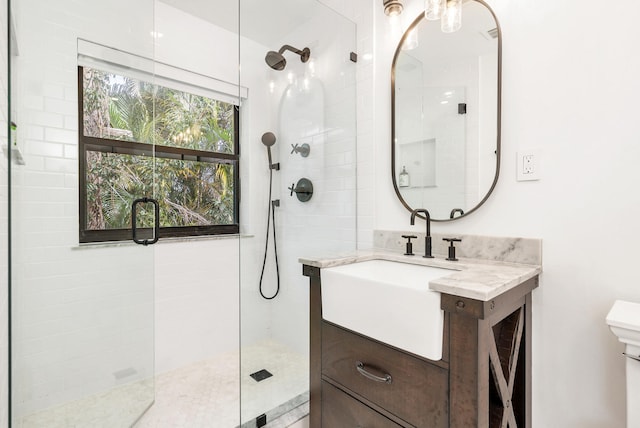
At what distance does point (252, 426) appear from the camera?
1.40 metres

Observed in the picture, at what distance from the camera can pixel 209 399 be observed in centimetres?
171

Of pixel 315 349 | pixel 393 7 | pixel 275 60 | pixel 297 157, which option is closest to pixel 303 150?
pixel 297 157

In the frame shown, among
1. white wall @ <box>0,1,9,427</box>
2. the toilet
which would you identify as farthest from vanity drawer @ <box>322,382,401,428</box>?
white wall @ <box>0,1,9,427</box>

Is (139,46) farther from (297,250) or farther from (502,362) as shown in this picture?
(502,362)

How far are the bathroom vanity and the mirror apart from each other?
1.18ft

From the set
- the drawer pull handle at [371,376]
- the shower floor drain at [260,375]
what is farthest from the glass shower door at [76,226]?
the drawer pull handle at [371,376]

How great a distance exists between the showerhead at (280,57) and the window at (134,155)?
0.69 metres

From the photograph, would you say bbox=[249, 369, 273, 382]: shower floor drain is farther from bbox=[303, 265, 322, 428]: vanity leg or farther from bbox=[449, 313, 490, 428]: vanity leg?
bbox=[449, 313, 490, 428]: vanity leg

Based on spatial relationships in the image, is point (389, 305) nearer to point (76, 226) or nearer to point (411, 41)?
point (411, 41)

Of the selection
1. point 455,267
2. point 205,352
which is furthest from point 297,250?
point 205,352

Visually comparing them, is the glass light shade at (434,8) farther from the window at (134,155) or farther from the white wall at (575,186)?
the window at (134,155)

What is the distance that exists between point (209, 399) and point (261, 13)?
87.9 inches

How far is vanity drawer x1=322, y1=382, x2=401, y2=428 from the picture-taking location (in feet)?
3.40

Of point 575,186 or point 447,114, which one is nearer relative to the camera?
point 575,186
